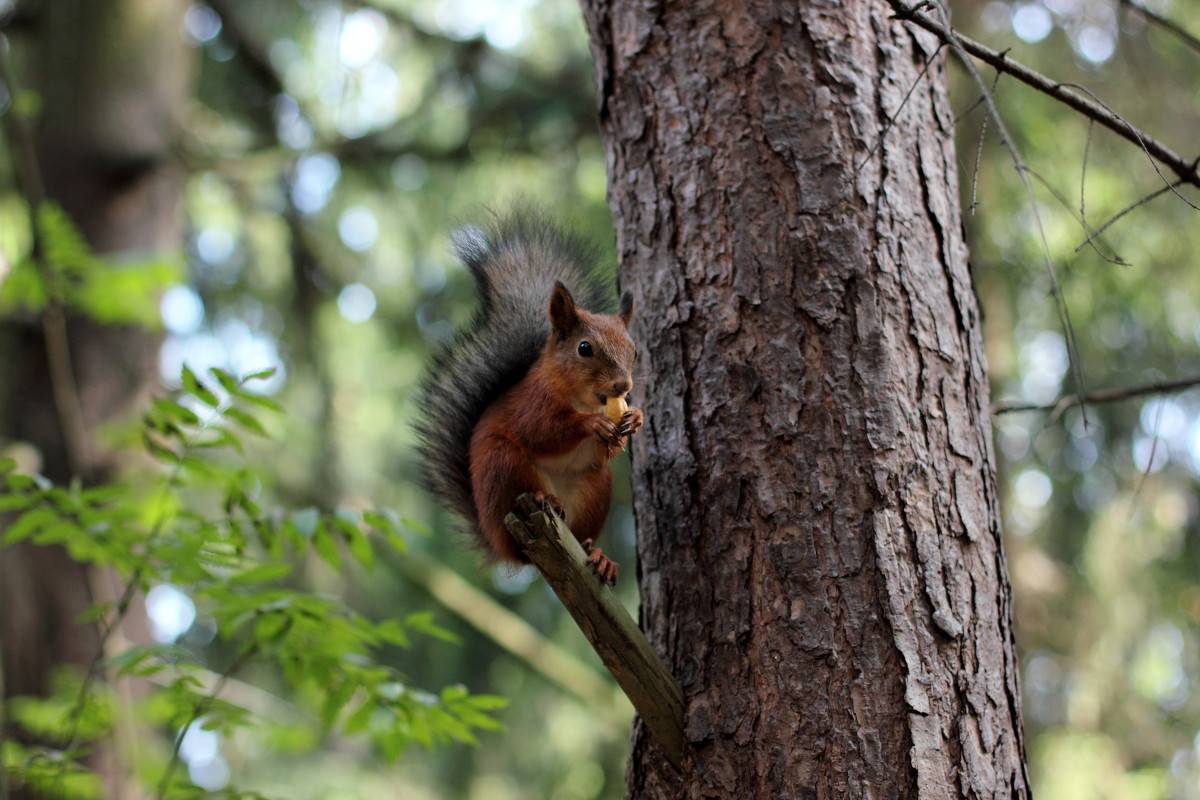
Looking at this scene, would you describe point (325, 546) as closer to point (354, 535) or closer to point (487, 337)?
point (354, 535)

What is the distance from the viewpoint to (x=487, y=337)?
1893 millimetres

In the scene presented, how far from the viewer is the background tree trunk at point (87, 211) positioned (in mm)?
2955

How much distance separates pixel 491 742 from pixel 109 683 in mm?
3188

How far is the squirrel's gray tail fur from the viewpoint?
1849mm

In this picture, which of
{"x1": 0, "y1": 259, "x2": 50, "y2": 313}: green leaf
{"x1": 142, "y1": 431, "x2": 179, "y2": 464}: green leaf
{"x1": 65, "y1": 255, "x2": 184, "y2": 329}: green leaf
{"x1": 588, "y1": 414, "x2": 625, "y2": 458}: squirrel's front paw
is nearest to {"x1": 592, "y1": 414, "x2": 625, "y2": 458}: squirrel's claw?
{"x1": 588, "y1": 414, "x2": 625, "y2": 458}: squirrel's front paw

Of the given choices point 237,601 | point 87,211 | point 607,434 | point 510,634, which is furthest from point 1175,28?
point 87,211

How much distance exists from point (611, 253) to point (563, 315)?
4.84ft

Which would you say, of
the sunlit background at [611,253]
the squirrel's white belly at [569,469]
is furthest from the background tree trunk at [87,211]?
the squirrel's white belly at [569,469]

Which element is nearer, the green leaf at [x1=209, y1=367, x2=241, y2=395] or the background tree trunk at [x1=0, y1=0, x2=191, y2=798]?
the green leaf at [x1=209, y1=367, x2=241, y2=395]

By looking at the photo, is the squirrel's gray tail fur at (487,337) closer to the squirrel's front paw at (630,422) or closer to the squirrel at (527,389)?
the squirrel at (527,389)

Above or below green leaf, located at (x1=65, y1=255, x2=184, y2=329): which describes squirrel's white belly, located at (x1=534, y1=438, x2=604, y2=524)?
below

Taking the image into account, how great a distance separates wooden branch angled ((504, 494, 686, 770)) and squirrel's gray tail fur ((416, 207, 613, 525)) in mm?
604

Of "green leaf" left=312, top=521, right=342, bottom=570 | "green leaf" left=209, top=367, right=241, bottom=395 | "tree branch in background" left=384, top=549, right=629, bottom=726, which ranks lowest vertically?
"green leaf" left=312, top=521, right=342, bottom=570

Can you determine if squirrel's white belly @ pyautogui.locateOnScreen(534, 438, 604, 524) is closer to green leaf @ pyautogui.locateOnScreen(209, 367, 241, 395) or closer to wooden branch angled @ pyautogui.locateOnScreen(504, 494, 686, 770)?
wooden branch angled @ pyautogui.locateOnScreen(504, 494, 686, 770)
